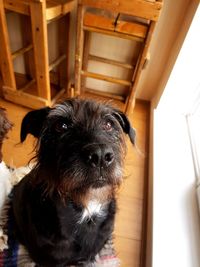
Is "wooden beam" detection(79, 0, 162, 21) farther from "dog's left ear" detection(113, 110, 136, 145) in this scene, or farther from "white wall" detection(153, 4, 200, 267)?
"dog's left ear" detection(113, 110, 136, 145)

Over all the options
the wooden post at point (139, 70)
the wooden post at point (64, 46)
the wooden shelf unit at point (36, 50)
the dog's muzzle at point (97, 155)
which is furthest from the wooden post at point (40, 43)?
the dog's muzzle at point (97, 155)

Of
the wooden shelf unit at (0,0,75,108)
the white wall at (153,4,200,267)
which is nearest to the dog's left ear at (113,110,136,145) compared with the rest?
the white wall at (153,4,200,267)

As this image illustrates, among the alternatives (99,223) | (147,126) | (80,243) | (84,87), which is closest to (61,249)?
(80,243)

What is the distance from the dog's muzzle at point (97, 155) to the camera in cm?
84

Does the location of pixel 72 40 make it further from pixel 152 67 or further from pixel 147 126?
pixel 147 126

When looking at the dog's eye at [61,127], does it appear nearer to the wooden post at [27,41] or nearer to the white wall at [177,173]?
the white wall at [177,173]

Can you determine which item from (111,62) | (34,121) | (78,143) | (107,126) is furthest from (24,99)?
(78,143)

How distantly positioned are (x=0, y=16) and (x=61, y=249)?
1437 mm

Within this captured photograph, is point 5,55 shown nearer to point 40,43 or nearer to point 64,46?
point 40,43

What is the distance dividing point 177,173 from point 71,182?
101 centimetres

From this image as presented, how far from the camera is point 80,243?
113 cm

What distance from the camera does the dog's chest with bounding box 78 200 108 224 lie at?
1071mm

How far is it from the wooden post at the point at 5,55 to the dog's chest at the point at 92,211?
52.0 inches

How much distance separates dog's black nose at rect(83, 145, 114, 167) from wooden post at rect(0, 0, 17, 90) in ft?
4.32
